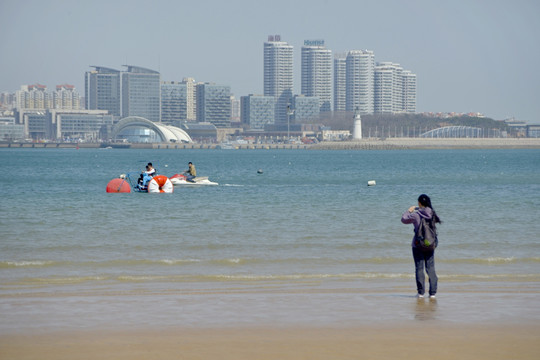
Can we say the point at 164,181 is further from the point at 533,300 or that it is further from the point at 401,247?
the point at 533,300

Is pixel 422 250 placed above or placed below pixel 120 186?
above

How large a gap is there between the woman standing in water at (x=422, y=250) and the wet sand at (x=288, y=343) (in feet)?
5.71

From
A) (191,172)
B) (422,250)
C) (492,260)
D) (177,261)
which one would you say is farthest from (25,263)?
(191,172)

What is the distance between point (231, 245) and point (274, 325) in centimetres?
920

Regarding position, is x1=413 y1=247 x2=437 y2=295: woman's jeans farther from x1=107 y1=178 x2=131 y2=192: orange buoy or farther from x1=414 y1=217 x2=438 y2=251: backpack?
x1=107 y1=178 x2=131 y2=192: orange buoy

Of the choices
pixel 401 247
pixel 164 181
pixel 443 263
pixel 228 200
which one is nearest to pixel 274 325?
pixel 443 263

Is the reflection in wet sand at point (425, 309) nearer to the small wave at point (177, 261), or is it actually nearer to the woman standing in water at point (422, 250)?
the woman standing in water at point (422, 250)

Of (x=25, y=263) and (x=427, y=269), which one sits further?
(x=25, y=263)

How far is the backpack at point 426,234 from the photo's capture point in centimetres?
1130

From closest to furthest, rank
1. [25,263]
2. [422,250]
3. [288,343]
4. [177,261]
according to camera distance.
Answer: [288,343], [422,250], [25,263], [177,261]

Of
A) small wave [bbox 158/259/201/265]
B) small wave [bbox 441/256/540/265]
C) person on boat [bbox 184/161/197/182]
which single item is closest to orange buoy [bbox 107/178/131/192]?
person on boat [bbox 184/161/197/182]

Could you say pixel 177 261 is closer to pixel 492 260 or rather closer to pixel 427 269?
pixel 427 269

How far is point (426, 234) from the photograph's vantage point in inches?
445

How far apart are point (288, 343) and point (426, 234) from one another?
317 centimetres
